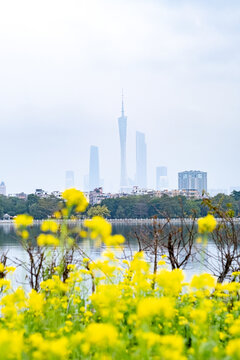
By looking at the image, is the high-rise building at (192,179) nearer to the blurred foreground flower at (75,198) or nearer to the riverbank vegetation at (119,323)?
the riverbank vegetation at (119,323)

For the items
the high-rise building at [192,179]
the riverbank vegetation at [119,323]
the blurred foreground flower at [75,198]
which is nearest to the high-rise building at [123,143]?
the high-rise building at [192,179]

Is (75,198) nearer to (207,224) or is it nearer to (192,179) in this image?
(207,224)

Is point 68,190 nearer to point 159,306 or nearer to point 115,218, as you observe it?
point 159,306

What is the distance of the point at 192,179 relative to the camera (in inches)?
6900

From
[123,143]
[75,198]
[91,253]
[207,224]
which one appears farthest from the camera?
[123,143]

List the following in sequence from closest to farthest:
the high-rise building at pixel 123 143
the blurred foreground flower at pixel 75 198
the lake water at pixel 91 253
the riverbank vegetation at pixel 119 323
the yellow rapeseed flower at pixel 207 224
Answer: the riverbank vegetation at pixel 119 323
the blurred foreground flower at pixel 75 198
the yellow rapeseed flower at pixel 207 224
the lake water at pixel 91 253
the high-rise building at pixel 123 143

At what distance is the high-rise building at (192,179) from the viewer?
175 m

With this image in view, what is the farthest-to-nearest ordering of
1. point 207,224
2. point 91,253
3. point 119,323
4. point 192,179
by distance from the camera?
point 192,179 < point 91,253 < point 207,224 < point 119,323

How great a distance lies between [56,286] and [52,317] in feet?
1.83

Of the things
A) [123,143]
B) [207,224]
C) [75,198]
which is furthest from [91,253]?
[123,143]

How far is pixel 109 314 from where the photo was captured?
8.12ft

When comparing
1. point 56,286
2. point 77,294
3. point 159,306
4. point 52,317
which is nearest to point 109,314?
point 159,306

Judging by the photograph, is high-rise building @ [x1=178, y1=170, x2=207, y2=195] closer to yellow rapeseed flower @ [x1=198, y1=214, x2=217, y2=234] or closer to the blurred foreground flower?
yellow rapeseed flower @ [x1=198, y1=214, x2=217, y2=234]

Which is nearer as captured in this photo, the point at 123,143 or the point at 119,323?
the point at 119,323
